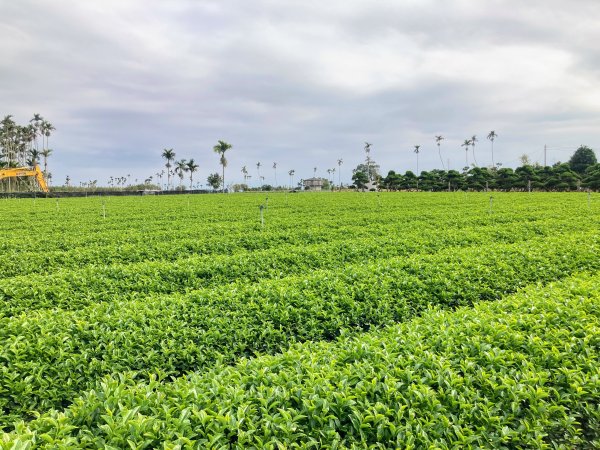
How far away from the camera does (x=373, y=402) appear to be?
2744 mm

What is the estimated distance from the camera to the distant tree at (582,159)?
83.1 metres

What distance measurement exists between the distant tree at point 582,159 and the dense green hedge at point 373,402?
100668 millimetres

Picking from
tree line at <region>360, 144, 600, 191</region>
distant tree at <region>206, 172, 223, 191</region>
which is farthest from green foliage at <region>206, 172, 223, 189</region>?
tree line at <region>360, 144, 600, 191</region>

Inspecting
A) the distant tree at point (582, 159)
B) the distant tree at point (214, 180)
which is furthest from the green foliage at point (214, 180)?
the distant tree at point (582, 159)

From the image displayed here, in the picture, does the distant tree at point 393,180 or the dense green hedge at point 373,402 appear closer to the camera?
the dense green hedge at point 373,402

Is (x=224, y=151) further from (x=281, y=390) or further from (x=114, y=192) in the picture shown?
(x=281, y=390)

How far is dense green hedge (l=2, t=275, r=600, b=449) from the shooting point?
2.41 meters

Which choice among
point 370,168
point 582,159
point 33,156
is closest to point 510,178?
point 582,159

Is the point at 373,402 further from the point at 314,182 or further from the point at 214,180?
the point at 314,182

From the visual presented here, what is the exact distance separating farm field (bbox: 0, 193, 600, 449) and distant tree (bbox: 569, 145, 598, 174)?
312 ft

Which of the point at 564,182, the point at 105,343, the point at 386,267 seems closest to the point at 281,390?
the point at 105,343

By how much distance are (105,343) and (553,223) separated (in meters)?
16.5

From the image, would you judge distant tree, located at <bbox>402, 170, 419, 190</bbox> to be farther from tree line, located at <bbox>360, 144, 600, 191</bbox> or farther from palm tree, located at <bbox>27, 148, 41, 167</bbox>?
palm tree, located at <bbox>27, 148, 41, 167</bbox>

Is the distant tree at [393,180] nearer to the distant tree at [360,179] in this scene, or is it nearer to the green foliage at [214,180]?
A: the distant tree at [360,179]
